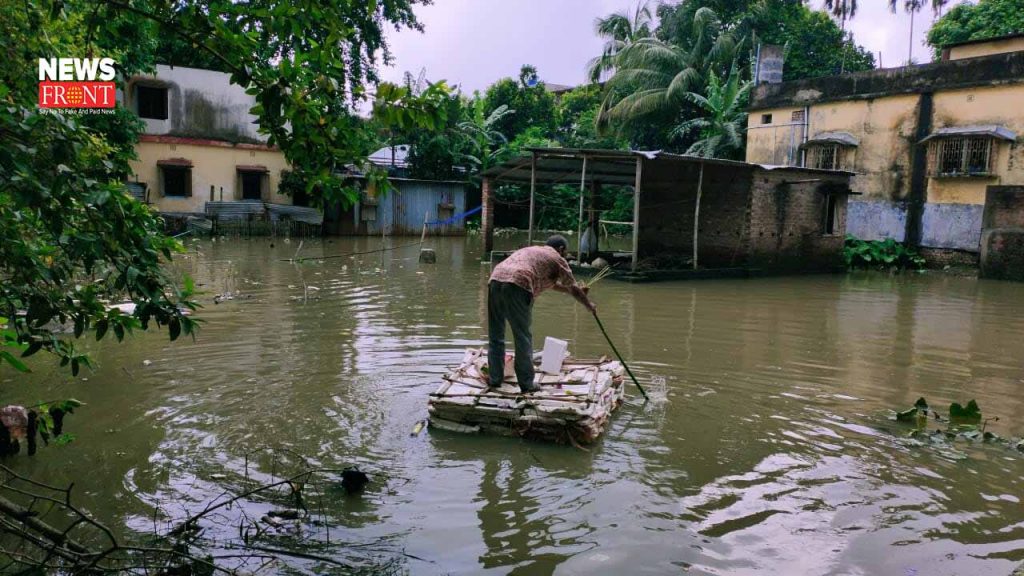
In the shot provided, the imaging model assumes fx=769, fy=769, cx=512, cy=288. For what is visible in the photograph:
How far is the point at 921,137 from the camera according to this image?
67.8 ft

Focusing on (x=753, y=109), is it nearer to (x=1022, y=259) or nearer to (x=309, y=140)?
(x=1022, y=259)

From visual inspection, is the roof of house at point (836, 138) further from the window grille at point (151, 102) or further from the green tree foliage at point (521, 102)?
the window grille at point (151, 102)

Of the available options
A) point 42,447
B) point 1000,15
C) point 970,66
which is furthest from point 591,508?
point 1000,15

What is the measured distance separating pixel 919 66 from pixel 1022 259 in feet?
20.1

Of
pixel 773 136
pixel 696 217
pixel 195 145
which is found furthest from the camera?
pixel 195 145

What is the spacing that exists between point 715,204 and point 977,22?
18.0 meters

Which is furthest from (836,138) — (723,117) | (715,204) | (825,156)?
(715,204)

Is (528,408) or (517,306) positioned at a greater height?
(517,306)

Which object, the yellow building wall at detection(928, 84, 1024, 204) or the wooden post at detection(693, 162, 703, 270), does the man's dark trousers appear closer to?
the wooden post at detection(693, 162, 703, 270)

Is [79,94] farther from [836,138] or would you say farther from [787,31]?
[787,31]

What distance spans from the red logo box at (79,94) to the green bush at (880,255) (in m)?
18.6

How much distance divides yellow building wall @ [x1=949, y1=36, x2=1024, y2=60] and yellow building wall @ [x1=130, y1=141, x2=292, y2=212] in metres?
20.2

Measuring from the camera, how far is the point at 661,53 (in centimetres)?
2945

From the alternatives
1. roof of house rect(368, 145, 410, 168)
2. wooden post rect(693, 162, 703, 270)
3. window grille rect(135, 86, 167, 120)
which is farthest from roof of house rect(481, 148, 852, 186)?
window grille rect(135, 86, 167, 120)
